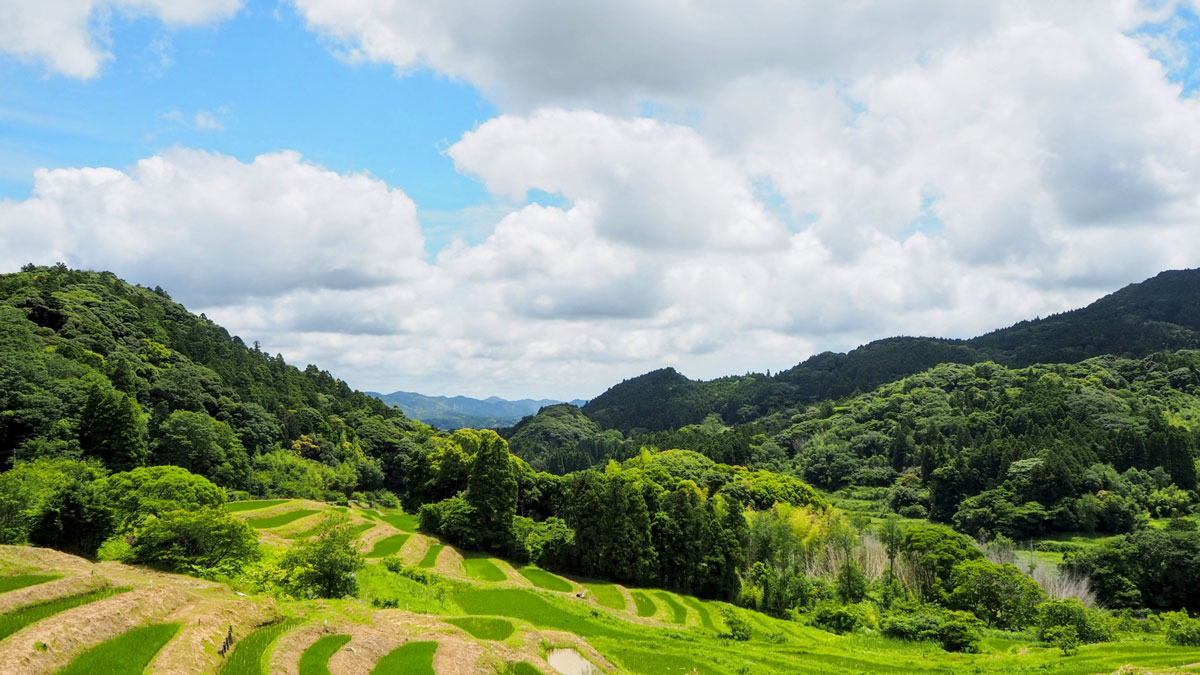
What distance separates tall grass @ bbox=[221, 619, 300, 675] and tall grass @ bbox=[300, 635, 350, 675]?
1139 millimetres

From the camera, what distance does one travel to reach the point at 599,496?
60.2m

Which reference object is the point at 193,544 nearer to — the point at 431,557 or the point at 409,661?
the point at 409,661

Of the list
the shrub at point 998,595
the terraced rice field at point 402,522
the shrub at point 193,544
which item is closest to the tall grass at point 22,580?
the shrub at point 193,544

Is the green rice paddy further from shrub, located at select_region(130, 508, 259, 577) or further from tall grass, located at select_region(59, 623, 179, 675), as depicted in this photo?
tall grass, located at select_region(59, 623, 179, 675)

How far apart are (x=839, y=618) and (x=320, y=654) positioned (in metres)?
47.9

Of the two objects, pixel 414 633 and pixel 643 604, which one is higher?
pixel 414 633

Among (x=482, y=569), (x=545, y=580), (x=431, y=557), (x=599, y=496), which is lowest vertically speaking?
(x=545, y=580)

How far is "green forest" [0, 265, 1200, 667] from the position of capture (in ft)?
118

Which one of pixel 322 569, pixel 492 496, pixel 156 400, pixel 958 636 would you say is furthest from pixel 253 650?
pixel 156 400

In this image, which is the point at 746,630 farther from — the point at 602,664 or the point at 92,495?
the point at 92,495

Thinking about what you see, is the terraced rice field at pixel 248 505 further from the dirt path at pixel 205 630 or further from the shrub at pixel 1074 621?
the shrub at pixel 1074 621

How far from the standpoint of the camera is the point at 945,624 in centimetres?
4559

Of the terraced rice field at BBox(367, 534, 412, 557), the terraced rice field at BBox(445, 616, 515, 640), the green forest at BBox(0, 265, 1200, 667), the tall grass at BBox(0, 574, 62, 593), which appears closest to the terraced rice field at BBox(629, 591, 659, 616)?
the green forest at BBox(0, 265, 1200, 667)

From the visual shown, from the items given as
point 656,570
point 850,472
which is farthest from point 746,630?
point 850,472
